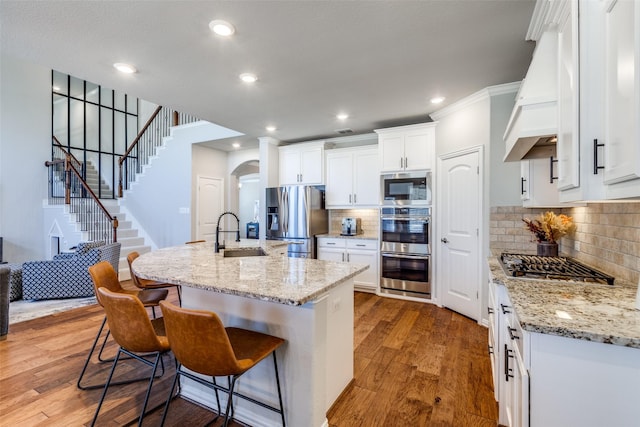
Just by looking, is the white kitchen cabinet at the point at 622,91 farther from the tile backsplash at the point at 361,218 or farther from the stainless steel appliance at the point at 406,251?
the tile backsplash at the point at 361,218

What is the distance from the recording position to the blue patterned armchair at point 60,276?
13.1 feet

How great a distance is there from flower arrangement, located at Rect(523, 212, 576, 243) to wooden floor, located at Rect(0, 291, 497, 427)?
116 cm

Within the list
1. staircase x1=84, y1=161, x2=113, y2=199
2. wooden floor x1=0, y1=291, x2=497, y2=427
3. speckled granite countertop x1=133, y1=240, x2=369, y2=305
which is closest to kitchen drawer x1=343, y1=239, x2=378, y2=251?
wooden floor x1=0, y1=291, x2=497, y2=427

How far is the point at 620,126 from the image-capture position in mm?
972

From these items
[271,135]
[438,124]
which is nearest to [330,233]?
[271,135]

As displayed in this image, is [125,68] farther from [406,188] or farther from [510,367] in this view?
[510,367]

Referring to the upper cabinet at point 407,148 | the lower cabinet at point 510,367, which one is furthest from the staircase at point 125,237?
the lower cabinet at point 510,367

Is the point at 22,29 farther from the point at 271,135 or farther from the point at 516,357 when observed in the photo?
the point at 516,357

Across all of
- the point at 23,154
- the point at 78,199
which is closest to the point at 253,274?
the point at 78,199

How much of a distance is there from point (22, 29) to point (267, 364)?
289 cm

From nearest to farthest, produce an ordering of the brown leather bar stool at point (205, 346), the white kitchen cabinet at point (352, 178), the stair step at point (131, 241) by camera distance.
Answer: the brown leather bar stool at point (205, 346), the white kitchen cabinet at point (352, 178), the stair step at point (131, 241)

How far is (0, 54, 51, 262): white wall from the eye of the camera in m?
5.63

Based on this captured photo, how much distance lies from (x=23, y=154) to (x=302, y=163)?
553cm

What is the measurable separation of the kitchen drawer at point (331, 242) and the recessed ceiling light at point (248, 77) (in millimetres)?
2700
